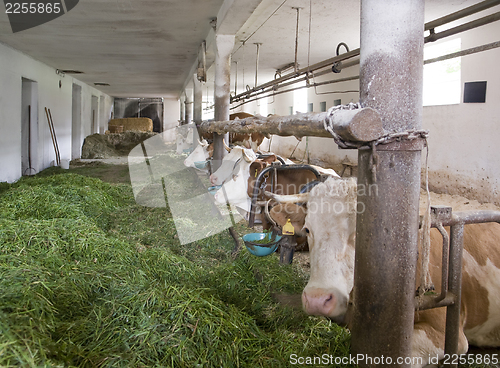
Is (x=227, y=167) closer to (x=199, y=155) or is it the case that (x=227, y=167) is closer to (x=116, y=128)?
(x=199, y=155)

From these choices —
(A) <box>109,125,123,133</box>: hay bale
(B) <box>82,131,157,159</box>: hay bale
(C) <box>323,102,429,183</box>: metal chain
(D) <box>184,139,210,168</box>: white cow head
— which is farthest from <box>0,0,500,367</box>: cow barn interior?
(A) <box>109,125,123,133</box>: hay bale

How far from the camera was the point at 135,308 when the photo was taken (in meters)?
2.30

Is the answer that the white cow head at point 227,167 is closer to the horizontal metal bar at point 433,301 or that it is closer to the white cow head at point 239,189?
the white cow head at point 239,189

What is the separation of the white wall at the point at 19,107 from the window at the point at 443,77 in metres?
9.50

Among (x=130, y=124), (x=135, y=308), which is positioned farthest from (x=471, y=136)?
(x=130, y=124)

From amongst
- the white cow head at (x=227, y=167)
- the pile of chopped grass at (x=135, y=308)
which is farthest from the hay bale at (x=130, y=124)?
the pile of chopped grass at (x=135, y=308)

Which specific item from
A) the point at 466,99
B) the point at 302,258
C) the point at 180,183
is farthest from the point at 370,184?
the point at 180,183

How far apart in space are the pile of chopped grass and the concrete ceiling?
3828mm

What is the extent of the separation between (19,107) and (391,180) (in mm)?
10317

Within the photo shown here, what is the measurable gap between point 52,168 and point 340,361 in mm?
11862

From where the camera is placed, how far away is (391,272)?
166cm

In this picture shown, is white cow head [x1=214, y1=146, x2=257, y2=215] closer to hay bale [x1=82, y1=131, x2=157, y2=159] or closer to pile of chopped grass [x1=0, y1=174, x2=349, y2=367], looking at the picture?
pile of chopped grass [x1=0, y1=174, x2=349, y2=367]

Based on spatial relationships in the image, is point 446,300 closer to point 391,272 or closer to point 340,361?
point 391,272

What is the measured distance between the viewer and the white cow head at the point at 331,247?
81.7 inches
